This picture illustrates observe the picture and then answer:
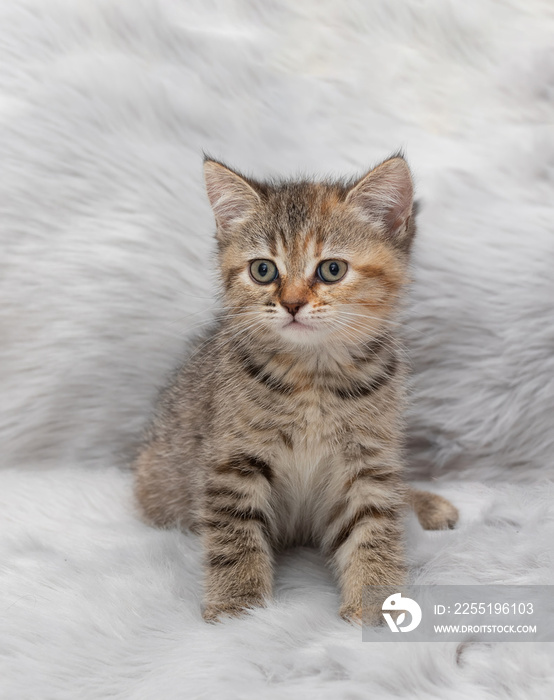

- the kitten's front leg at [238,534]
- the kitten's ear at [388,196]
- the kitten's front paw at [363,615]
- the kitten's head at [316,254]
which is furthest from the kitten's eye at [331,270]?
the kitten's front paw at [363,615]

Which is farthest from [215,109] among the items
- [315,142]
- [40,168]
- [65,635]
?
[65,635]

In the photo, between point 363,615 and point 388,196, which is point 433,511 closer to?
point 363,615

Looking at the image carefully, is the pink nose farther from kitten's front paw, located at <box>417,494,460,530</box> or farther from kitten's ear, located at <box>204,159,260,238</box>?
kitten's front paw, located at <box>417,494,460,530</box>

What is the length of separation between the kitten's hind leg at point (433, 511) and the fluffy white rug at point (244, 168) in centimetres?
13

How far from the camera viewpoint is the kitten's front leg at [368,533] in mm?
1144

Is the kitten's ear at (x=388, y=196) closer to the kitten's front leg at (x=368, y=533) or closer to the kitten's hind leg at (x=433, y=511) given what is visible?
the kitten's front leg at (x=368, y=533)

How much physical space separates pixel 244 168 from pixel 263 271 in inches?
22.5

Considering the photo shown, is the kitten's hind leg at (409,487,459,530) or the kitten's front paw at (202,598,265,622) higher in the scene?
the kitten's front paw at (202,598,265,622)

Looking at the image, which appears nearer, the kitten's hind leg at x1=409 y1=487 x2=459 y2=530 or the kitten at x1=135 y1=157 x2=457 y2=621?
the kitten at x1=135 y1=157 x2=457 y2=621

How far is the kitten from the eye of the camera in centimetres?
114

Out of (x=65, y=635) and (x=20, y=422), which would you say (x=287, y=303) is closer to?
(x=65, y=635)

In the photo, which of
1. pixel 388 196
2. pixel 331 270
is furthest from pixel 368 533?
pixel 388 196

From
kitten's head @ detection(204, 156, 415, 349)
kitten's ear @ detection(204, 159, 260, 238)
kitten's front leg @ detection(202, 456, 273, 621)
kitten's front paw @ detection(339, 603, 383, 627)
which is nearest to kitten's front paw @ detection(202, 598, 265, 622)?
kitten's front leg @ detection(202, 456, 273, 621)

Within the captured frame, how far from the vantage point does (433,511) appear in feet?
4.73
